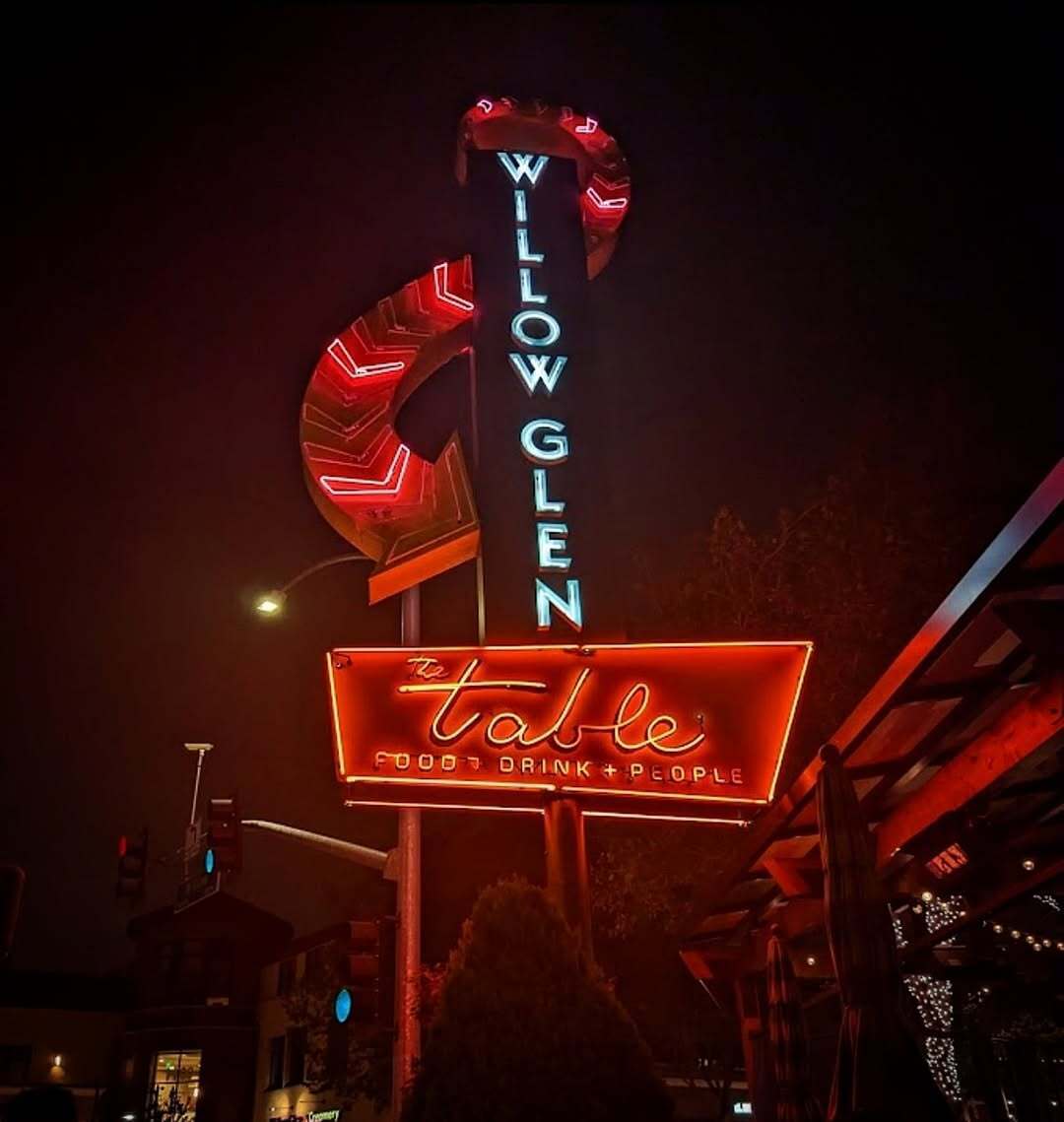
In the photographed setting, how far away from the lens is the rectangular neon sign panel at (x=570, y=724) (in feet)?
32.3

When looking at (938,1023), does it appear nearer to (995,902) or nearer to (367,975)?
(995,902)

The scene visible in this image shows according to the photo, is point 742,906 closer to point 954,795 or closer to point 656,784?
point 656,784

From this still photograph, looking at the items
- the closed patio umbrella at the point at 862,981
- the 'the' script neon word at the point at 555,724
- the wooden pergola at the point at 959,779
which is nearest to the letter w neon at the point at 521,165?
the 'the' script neon word at the point at 555,724

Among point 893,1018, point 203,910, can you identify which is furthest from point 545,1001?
point 203,910

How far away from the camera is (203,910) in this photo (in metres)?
42.0

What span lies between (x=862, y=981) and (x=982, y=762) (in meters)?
1.75

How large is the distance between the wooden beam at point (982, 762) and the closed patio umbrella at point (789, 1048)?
1.47 meters

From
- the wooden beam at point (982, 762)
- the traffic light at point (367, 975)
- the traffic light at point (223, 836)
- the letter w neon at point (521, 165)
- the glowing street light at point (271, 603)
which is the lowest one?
the traffic light at point (367, 975)

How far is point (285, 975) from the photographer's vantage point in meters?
38.9

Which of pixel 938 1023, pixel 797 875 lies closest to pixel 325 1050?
pixel 938 1023

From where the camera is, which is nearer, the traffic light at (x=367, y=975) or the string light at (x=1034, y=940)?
the string light at (x=1034, y=940)

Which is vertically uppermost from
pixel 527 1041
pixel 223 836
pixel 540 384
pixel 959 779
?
pixel 540 384

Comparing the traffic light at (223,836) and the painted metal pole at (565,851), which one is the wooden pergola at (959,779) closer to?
the painted metal pole at (565,851)

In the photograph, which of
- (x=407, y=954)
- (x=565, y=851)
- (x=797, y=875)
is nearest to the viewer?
(x=797, y=875)
